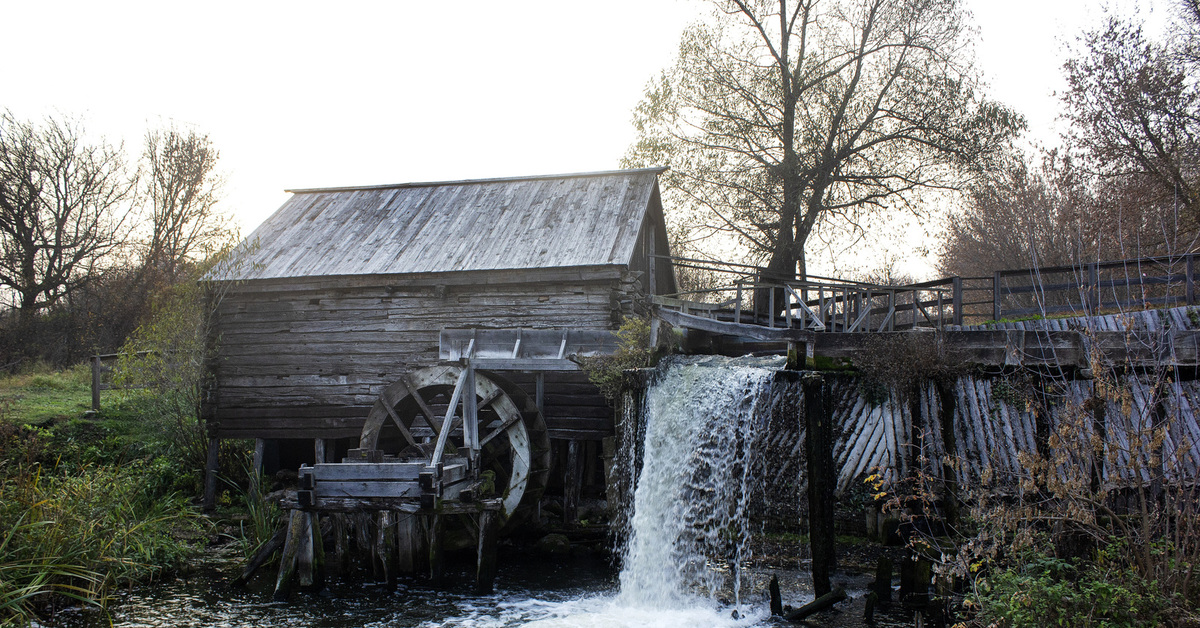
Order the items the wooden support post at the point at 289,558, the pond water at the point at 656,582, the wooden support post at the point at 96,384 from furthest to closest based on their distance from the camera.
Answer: the wooden support post at the point at 96,384 < the wooden support post at the point at 289,558 < the pond water at the point at 656,582

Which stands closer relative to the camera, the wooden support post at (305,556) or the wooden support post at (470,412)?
the wooden support post at (305,556)

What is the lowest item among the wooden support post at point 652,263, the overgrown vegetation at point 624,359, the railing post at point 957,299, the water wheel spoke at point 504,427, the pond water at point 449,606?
the pond water at point 449,606

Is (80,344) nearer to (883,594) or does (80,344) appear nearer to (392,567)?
(392,567)

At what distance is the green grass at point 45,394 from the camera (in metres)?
12.7

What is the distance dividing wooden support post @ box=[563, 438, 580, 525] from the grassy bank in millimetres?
4877

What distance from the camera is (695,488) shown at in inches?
305

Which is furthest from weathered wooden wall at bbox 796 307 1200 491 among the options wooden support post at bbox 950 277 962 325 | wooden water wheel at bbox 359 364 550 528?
wooden support post at bbox 950 277 962 325

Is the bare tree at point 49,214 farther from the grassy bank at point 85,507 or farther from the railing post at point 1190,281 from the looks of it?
the railing post at point 1190,281

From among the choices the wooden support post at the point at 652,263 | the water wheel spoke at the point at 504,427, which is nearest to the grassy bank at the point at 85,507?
the water wheel spoke at the point at 504,427

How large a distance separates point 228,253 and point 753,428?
9.15m

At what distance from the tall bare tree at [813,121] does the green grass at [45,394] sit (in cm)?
1306

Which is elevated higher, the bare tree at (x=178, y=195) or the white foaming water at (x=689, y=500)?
the bare tree at (x=178, y=195)

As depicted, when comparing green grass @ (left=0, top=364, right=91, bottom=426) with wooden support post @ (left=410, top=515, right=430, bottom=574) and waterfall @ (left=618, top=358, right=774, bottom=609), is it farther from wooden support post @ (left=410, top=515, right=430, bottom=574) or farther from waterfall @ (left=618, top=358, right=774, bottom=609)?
waterfall @ (left=618, top=358, right=774, bottom=609)

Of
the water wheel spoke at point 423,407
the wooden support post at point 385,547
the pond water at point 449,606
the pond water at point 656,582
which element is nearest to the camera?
the pond water at point 449,606
